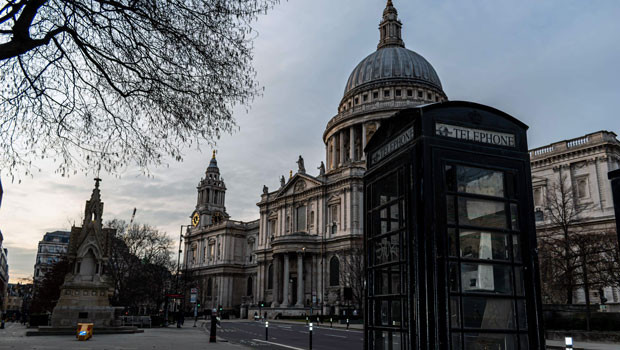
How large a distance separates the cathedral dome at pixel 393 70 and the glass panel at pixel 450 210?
264 feet

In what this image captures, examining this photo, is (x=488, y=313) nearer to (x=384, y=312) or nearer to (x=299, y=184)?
(x=384, y=312)

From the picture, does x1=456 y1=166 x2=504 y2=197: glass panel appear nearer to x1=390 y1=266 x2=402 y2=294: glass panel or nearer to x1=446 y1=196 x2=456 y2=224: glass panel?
x1=446 y1=196 x2=456 y2=224: glass panel

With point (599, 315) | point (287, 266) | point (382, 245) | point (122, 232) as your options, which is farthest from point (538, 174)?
point (382, 245)

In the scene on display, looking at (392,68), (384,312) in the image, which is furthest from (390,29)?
(384,312)

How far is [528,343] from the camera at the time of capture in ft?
16.8

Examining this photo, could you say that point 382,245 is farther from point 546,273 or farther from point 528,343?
point 546,273

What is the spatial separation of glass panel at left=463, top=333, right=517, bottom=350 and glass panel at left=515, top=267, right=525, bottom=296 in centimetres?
45

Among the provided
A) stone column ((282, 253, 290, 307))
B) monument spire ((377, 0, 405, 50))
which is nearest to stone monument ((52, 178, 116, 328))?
stone column ((282, 253, 290, 307))

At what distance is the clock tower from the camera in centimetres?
10744

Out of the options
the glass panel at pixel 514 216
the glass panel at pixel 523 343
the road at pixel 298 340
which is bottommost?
the road at pixel 298 340

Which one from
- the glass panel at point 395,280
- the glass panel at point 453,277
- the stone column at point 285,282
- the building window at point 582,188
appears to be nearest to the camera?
the glass panel at point 453,277

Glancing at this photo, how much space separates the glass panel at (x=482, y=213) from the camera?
537cm

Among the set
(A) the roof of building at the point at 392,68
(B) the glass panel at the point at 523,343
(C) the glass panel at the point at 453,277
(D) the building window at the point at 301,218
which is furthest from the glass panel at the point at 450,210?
(A) the roof of building at the point at 392,68

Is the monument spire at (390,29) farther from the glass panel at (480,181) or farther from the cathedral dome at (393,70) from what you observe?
the glass panel at (480,181)
